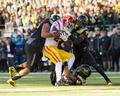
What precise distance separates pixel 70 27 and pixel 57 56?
2.43 feet

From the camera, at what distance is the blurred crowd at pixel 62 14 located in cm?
2183

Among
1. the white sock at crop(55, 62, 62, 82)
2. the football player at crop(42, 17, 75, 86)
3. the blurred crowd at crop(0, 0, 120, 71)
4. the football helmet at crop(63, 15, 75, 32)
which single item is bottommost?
the blurred crowd at crop(0, 0, 120, 71)

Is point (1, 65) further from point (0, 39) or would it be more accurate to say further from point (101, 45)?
Result: point (101, 45)

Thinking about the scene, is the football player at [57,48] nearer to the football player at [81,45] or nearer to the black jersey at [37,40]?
the black jersey at [37,40]

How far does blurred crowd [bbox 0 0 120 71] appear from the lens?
21.8 m

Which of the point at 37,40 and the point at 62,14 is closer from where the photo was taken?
the point at 37,40

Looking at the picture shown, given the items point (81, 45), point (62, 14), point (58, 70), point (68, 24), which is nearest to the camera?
point (58, 70)

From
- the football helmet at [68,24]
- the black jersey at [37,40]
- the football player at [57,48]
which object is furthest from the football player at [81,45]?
the black jersey at [37,40]

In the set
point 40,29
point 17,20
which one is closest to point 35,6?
point 17,20

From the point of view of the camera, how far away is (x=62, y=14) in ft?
72.9

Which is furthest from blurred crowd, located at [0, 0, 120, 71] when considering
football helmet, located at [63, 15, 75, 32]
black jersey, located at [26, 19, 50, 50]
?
black jersey, located at [26, 19, 50, 50]

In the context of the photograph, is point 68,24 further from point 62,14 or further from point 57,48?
point 62,14

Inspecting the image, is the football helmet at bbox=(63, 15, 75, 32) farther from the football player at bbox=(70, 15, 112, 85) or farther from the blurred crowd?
the blurred crowd

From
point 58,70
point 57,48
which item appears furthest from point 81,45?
point 58,70
